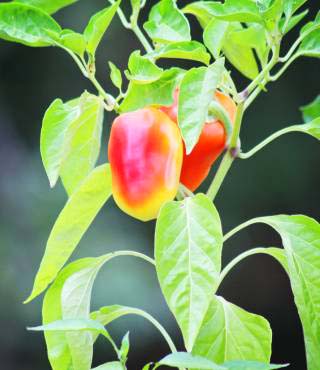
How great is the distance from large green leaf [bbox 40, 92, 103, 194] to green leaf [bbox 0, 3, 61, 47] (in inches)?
2.6

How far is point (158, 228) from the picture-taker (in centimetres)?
73

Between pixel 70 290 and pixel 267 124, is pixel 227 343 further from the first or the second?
pixel 267 124

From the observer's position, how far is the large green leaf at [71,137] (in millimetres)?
779

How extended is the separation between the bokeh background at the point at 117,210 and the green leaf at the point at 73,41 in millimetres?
1895

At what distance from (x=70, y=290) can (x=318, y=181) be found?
2.15 metres

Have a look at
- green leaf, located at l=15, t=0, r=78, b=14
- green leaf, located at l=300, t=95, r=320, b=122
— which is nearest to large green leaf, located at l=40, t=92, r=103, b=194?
green leaf, located at l=15, t=0, r=78, b=14

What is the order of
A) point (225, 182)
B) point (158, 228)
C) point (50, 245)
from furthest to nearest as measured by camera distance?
point (225, 182), point (50, 245), point (158, 228)

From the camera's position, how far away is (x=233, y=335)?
0.83 meters

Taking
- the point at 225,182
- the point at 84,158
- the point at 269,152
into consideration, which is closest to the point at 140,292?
the point at 225,182

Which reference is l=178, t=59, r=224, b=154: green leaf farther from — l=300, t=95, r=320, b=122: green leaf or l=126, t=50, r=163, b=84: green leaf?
l=300, t=95, r=320, b=122: green leaf

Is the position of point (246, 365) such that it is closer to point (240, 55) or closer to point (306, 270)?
point (306, 270)

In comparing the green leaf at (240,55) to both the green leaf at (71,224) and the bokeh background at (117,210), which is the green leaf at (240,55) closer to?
the green leaf at (71,224)

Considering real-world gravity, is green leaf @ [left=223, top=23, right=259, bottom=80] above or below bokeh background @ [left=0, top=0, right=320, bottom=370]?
above

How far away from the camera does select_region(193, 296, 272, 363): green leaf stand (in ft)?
2.66
